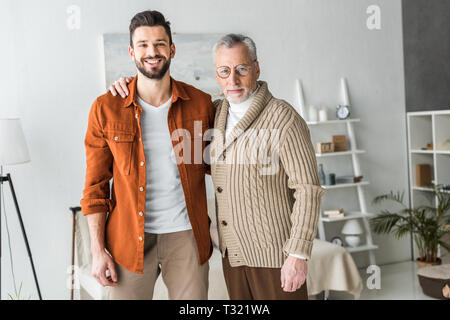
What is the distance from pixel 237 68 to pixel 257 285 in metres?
0.82

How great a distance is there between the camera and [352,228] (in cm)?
461

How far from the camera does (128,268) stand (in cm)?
191

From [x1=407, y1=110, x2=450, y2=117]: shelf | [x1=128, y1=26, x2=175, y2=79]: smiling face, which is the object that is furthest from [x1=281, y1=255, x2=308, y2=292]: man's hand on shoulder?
[x1=407, y1=110, x2=450, y2=117]: shelf

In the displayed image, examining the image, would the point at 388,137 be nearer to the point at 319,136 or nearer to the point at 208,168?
the point at 319,136

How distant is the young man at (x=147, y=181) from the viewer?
187 centimetres

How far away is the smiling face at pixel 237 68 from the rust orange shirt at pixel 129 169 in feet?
0.62

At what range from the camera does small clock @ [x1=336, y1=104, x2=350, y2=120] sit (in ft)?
15.4

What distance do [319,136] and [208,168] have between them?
294 cm

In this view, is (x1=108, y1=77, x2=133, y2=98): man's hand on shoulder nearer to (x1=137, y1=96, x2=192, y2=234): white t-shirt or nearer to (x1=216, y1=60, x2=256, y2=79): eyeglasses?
(x1=137, y1=96, x2=192, y2=234): white t-shirt

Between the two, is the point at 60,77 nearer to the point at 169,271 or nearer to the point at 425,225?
the point at 169,271

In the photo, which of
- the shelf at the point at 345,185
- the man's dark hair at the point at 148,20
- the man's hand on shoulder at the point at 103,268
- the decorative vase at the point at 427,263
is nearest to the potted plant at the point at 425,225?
the decorative vase at the point at 427,263

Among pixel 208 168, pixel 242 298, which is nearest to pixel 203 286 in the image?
pixel 242 298

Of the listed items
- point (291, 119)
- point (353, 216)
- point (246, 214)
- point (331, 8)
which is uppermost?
point (331, 8)

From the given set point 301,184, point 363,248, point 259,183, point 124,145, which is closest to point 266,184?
point 259,183
